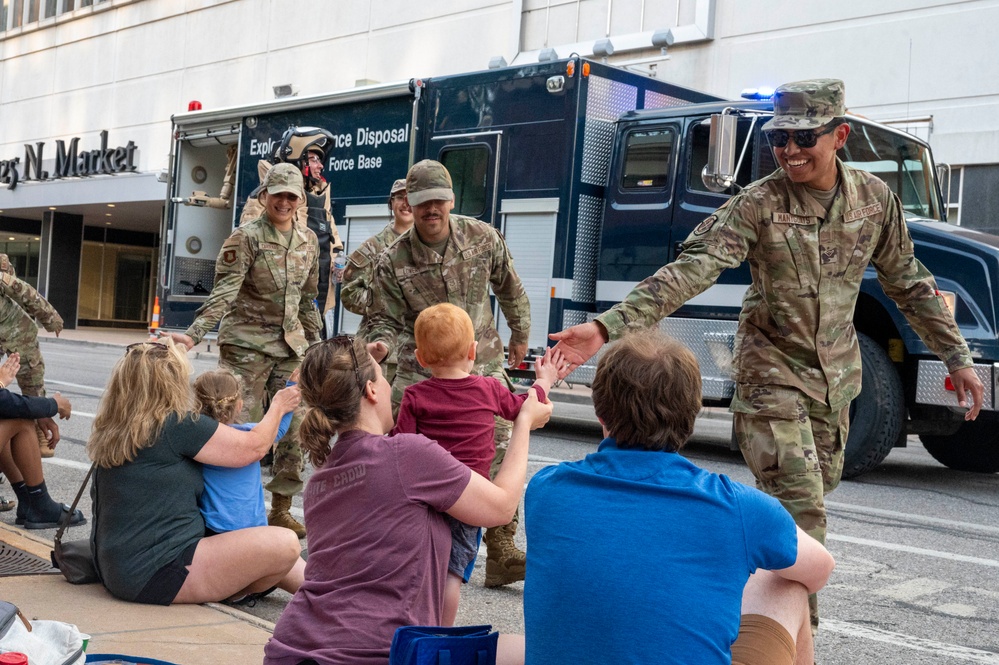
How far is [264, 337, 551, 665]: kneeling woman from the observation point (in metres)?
3.18

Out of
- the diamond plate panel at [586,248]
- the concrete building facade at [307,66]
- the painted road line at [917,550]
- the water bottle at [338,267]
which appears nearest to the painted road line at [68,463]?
the water bottle at [338,267]

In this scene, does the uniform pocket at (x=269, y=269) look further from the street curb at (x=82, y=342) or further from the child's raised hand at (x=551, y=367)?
the street curb at (x=82, y=342)

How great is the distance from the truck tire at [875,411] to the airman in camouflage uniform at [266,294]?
4.44 m

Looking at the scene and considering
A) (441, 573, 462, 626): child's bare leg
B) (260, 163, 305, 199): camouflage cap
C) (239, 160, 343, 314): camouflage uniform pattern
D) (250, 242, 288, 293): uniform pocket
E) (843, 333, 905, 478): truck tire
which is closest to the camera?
(441, 573, 462, 626): child's bare leg

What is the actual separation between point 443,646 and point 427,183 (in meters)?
2.79

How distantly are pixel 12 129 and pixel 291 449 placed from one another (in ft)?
128

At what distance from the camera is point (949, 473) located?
10.3 m

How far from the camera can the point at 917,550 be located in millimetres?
6672

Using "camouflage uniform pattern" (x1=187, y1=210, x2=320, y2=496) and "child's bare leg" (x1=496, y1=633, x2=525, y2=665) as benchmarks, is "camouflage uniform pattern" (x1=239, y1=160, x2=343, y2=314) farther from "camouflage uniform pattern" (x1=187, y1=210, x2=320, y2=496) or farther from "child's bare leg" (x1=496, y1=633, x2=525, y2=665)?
"child's bare leg" (x1=496, y1=633, x2=525, y2=665)

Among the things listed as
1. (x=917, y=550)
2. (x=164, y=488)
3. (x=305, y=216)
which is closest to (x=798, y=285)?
(x=164, y=488)

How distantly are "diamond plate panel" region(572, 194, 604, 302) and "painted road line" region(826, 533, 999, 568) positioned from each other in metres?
4.34

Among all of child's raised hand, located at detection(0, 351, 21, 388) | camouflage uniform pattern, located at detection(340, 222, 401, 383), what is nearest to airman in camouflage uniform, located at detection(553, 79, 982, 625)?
camouflage uniform pattern, located at detection(340, 222, 401, 383)

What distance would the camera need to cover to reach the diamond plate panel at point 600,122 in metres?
10.8

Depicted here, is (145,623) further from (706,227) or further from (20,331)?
(20,331)
